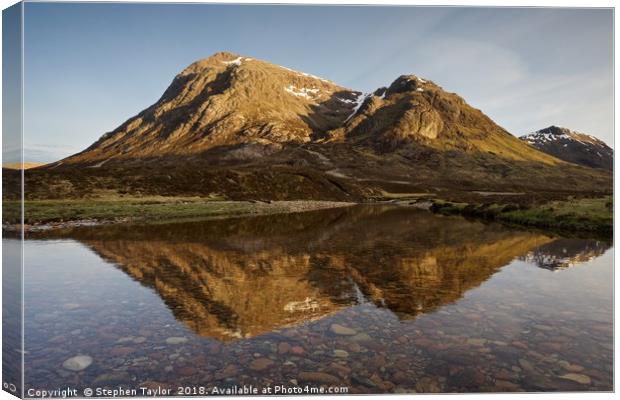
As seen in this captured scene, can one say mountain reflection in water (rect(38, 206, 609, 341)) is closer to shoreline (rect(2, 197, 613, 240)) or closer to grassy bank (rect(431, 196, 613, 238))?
shoreline (rect(2, 197, 613, 240))

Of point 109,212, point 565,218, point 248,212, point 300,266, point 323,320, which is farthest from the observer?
point 248,212

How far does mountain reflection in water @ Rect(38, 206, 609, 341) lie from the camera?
1125 cm

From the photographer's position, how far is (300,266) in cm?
1770

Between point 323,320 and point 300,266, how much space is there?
7.40 metres

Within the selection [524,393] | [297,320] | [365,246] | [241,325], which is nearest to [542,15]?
[524,393]

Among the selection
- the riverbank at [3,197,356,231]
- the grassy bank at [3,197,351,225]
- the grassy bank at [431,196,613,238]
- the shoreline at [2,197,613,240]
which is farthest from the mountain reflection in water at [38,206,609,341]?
the grassy bank at [3,197,351,225]

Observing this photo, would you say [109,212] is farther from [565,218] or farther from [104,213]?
[565,218]

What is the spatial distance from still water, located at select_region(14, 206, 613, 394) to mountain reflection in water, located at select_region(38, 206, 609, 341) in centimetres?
9

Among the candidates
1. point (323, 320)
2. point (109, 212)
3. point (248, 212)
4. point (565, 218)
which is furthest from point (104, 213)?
point (565, 218)

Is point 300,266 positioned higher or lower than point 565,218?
lower

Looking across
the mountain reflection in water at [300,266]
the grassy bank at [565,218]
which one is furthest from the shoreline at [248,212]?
the mountain reflection in water at [300,266]

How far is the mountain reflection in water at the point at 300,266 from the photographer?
36.9 feet

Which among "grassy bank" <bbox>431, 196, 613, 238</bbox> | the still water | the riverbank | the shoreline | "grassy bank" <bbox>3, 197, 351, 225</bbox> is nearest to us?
the still water

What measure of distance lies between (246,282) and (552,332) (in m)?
9.06
